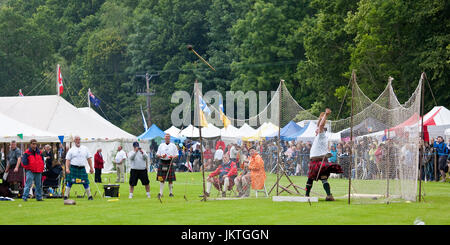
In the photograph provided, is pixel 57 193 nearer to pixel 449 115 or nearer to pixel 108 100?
pixel 449 115

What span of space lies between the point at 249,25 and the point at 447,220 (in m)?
55.2

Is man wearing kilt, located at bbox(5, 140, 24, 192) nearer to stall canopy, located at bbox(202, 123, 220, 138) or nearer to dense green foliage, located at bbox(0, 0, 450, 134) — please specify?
dense green foliage, located at bbox(0, 0, 450, 134)

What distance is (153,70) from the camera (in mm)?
84562

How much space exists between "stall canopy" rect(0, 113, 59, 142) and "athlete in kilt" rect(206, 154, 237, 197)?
242 inches

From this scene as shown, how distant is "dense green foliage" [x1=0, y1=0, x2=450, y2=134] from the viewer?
137 ft

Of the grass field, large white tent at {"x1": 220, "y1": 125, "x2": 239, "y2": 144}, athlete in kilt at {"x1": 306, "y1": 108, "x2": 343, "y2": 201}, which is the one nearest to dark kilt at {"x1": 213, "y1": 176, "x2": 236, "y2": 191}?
the grass field

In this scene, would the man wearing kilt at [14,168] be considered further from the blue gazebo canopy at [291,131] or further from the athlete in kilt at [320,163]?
the blue gazebo canopy at [291,131]

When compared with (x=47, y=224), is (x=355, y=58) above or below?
above

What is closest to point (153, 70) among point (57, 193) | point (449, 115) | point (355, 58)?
point (355, 58)

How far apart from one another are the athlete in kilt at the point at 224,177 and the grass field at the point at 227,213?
3.98 feet

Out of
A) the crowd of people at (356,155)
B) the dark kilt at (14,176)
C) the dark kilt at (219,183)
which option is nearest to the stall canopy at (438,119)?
the crowd of people at (356,155)

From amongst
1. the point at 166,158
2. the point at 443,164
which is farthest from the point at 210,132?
the point at 166,158

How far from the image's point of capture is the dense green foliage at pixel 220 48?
41906 mm

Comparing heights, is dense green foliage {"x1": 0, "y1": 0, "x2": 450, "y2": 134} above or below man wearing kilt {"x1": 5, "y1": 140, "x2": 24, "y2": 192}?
above
